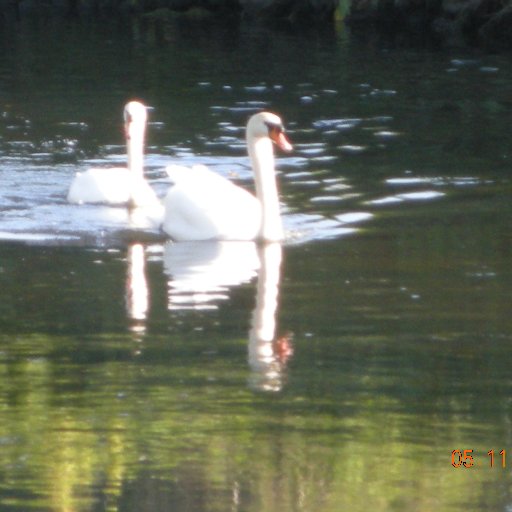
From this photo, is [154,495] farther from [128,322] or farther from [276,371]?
[128,322]

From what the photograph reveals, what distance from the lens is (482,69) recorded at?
2384 centimetres

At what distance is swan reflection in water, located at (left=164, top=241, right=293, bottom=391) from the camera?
7.57 meters

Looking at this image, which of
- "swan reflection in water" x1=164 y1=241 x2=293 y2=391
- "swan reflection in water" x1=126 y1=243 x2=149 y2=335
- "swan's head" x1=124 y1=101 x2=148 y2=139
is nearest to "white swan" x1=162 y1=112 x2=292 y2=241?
"swan reflection in water" x1=164 y1=241 x2=293 y2=391

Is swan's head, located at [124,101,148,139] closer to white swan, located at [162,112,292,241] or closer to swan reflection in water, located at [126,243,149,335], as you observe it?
white swan, located at [162,112,292,241]

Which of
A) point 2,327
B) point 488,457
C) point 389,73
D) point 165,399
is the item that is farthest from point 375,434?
point 389,73

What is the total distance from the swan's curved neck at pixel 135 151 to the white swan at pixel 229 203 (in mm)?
1477

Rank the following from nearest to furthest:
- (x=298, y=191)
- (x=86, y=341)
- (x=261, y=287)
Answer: (x=86, y=341) < (x=261, y=287) < (x=298, y=191)

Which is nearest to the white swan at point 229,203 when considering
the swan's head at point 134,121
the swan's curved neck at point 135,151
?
the swan's curved neck at point 135,151

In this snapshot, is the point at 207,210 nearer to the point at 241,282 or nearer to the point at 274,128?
the point at 274,128

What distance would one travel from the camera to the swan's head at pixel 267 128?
38.3 ft

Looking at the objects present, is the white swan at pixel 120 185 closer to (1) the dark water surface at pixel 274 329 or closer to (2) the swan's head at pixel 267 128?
(1) the dark water surface at pixel 274 329

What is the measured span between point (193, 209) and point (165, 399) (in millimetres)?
4617

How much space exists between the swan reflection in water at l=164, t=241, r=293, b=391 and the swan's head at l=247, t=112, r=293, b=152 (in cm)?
100

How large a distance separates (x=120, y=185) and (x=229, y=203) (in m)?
2.11
